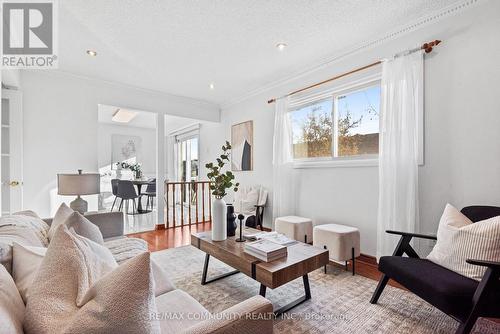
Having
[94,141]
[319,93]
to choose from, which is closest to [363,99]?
[319,93]

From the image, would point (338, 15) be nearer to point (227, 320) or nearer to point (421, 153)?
point (421, 153)

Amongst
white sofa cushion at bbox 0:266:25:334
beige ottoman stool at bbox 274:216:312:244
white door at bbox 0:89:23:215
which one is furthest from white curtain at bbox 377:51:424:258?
white door at bbox 0:89:23:215

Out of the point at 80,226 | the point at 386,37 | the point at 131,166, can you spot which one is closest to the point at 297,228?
the point at 80,226

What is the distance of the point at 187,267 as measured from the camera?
8.48ft

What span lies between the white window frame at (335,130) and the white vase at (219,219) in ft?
5.60

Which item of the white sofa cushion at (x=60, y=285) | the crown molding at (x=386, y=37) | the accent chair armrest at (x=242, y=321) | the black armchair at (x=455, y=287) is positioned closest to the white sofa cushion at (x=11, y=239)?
the white sofa cushion at (x=60, y=285)

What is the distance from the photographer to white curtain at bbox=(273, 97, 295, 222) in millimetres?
3531

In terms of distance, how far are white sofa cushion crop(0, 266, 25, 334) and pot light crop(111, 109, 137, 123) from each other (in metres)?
5.16

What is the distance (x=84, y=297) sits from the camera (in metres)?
0.69

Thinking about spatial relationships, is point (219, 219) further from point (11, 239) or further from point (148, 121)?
point (148, 121)

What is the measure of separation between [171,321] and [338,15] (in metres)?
2.69

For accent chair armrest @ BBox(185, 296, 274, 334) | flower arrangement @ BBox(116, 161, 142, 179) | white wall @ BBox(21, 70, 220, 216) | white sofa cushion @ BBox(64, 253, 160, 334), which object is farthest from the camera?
flower arrangement @ BBox(116, 161, 142, 179)

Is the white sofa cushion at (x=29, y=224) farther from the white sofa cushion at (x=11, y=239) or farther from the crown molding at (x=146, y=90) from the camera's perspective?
the crown molding at (x=146, y=90)

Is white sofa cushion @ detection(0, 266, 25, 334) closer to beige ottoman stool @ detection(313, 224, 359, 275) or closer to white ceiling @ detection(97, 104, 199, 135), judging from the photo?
beige ottoman stool @ detection(313, 224, 359, 275)
